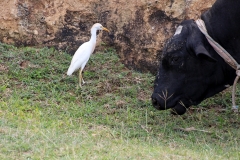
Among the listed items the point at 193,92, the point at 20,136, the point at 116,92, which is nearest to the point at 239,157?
the point at 193,92

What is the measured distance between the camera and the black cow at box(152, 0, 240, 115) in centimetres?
557

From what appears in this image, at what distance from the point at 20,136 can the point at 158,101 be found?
1.43 m

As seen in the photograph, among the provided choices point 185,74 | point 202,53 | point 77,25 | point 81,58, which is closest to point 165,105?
point 185,74

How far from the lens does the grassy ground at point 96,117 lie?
4.85 m

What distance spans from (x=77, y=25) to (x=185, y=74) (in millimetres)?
2659

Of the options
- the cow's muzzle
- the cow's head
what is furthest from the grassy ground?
the cow's head

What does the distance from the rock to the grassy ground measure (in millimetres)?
210

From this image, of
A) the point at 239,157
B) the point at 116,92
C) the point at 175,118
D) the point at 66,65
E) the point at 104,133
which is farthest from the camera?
the point at 66,65

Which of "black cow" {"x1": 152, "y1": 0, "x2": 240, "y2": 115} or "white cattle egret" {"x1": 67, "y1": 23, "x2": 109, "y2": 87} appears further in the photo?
"white cattle egret" {"x1": 67, "y1": 23, "x2": 109, "y2": 87}

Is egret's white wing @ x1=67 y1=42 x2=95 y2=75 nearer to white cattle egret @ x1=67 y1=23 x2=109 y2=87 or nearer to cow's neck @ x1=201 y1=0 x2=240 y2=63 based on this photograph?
white cattle egret @ x1=67 y1=23 x2=109 y2=87

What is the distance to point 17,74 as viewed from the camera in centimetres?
713

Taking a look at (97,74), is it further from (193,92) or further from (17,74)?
(193,92)

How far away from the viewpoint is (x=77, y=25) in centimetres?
792

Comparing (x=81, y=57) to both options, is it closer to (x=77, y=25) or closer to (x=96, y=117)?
(x=77, y=25)
